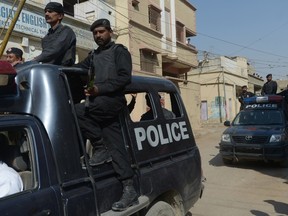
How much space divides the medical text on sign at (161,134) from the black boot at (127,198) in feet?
1.59

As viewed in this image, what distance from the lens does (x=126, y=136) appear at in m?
3.55

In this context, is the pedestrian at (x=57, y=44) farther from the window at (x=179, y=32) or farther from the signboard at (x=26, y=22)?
the window at (x=179, y=32)

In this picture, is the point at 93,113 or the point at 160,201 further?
the point at 160,201

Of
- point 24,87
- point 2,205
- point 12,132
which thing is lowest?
point 2,205

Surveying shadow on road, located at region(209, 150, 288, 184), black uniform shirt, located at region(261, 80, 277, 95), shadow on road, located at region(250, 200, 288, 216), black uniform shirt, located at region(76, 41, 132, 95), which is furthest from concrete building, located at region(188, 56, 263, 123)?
black uniform shirt, located at region(76, 41, 132, 95)

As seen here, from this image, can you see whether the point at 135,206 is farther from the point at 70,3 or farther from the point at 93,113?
the point at 70,3

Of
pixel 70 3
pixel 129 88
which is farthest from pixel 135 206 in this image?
pixel 70 3

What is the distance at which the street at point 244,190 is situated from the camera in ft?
20.5

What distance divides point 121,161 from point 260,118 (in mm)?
8676

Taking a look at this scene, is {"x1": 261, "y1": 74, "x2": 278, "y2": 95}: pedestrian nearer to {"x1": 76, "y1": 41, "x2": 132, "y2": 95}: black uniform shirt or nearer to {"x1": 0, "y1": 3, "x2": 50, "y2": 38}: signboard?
{"x1": 0, "y1": 3, "x2": 50, "y2": 38}: signboard

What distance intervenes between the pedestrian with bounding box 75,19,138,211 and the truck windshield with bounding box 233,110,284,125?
27.6 feet

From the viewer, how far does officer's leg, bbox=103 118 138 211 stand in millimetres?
3242

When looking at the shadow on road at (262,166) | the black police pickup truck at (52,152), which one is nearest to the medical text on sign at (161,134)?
the black police pickup truck at (52,152)

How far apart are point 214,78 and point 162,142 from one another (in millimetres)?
35293
